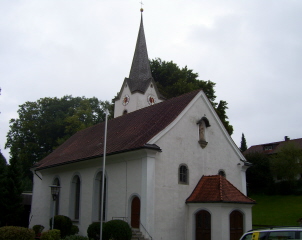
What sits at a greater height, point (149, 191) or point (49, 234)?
point (149, 191)

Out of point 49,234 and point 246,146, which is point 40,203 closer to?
point 49,234

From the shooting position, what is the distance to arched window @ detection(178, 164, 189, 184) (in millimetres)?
22272

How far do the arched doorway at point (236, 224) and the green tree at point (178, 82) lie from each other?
20.6 metres

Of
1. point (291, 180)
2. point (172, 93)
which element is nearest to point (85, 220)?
point (172, 93)

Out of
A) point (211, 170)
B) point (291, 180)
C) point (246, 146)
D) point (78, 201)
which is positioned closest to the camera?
point (211, 170)

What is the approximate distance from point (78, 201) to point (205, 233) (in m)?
11.1

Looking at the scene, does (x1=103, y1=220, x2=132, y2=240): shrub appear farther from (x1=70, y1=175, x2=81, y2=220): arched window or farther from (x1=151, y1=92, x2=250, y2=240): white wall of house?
(x1=70, y1=175, x2=81, y2=220): arched window

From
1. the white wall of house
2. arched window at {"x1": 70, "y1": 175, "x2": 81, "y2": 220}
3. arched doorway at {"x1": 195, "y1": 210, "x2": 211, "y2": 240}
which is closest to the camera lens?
arched doorway at {"x1": 195, "y1": 210, "x2": 211, "y2": 240}

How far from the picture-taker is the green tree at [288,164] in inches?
2002

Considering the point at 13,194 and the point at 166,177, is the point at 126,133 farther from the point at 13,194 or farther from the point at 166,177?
the point at 13,194

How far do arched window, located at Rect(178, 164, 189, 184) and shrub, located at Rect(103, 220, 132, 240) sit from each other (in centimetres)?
490

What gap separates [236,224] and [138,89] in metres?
18.7

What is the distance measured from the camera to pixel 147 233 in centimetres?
1966

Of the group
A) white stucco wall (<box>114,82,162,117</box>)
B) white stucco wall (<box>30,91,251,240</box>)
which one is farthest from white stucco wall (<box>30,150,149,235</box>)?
white stucco wall (<box>114,82,162,117</box>)
